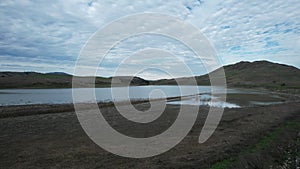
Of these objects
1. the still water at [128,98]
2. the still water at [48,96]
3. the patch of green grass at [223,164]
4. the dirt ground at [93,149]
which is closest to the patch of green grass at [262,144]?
the patch of green grass at [223,164]

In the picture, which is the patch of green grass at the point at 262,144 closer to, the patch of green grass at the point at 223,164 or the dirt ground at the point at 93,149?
the patch of green grass at the point at 223,164

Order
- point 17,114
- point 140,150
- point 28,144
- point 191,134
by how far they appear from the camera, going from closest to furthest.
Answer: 1. point 140,150
2. point 28,144
3. point 191,134
4. point 17,114

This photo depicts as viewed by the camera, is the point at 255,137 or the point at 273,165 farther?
the point at 255,137

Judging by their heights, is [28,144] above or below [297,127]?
below

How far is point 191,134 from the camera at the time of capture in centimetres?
1630

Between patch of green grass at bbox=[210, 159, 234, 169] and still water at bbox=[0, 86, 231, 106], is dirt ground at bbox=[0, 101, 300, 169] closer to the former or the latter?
patch of green grass at bbox=[210, 159, 234, 169]

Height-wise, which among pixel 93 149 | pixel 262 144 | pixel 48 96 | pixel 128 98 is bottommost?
pixel 93 149

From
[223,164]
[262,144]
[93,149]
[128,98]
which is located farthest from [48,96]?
[223,164]

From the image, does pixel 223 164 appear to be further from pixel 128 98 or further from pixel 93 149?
pixel 128 98

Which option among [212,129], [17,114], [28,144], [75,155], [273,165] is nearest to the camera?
[273,165]

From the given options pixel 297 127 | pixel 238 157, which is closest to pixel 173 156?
pixel 238 157

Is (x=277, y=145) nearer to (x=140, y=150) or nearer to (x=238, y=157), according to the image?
(x=238, y=157)

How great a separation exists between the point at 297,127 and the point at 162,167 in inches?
507

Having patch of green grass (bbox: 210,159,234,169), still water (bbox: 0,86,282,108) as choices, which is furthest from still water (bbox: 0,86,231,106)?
patch of green grass (bbox: 210,159,234,169)
